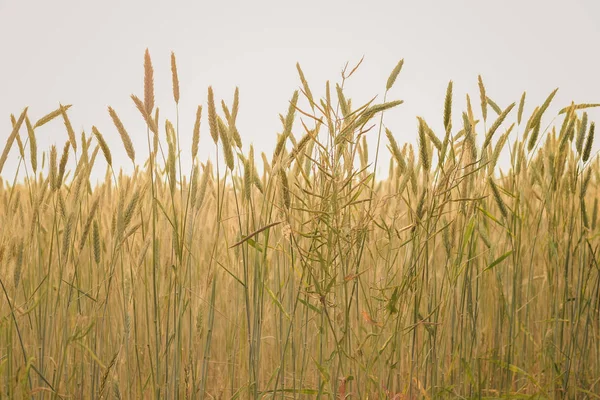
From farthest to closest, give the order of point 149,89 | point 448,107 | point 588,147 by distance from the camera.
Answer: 1. point 588,147
2. point 448,107
3. point 149,89

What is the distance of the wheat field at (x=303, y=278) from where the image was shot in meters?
1.32

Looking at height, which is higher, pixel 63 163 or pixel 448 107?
pixel 448 107

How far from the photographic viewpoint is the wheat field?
1317 mm

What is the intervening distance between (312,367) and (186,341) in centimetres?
39

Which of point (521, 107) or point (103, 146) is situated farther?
point (521, 107)

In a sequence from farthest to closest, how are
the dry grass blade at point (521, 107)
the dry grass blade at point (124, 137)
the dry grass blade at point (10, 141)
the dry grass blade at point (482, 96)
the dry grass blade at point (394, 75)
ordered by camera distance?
the dry grass blade at point (521, 107) → the dry grass blade at point (482, 96) → the dry grass blade at point (394, 75) → the dry grass blade at point (124, 137) → the dry grass blade at point (10, 141)

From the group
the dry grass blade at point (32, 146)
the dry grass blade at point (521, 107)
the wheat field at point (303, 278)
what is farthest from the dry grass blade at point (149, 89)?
the dry grass blade at point (521, 107)

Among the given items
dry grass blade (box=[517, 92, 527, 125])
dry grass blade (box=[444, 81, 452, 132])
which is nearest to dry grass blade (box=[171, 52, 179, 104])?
dry grass blade (box=[444, 81, 452, 132])

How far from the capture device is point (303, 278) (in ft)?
4.44

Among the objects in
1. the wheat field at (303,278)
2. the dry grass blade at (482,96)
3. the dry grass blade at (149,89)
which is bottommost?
the wheat field at (303,278)

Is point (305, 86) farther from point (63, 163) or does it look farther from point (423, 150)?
point (63, 163)

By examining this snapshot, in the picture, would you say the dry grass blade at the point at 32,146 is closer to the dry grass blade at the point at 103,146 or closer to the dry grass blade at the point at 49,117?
the dry grass blade at the point at 49,117

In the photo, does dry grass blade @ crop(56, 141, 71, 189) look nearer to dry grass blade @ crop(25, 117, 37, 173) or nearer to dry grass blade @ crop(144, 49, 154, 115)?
dry grass blade @ crop(25, 117, 37, 173)

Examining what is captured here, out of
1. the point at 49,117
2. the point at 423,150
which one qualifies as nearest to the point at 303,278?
the point at 423,150
